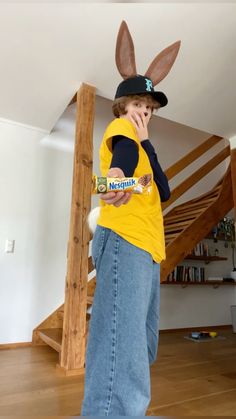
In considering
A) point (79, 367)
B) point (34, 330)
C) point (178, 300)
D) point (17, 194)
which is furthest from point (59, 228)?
point (178, 300)

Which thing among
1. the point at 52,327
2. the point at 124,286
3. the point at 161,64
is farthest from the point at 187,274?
the point at 124,286

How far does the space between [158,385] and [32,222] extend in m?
1.85

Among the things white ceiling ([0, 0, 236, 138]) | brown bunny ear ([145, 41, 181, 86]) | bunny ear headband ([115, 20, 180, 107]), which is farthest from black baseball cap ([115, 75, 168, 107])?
white ceiling ([0, 0, 236, 138])

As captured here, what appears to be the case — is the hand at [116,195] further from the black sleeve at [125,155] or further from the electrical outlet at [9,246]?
the electrical outlet at [9,246]

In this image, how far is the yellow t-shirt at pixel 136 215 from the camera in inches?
28.5

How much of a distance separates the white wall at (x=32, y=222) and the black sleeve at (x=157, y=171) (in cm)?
220

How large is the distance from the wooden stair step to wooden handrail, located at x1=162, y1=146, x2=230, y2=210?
2139 mm

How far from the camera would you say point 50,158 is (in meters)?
3.06

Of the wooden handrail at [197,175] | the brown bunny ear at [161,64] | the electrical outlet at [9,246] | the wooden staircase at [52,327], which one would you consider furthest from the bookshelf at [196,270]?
the brown bunny ear at [161,64]

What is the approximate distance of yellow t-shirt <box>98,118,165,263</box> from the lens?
72cm

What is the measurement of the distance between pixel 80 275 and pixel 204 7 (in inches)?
70.9

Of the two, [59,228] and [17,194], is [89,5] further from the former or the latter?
[59,228]

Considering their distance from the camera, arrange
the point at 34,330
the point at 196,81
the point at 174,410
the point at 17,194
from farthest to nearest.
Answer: the point at 17,194, the point at 34,330, the point at 196,81, the point at 174,410

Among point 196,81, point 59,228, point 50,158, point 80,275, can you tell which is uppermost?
point 196,81
